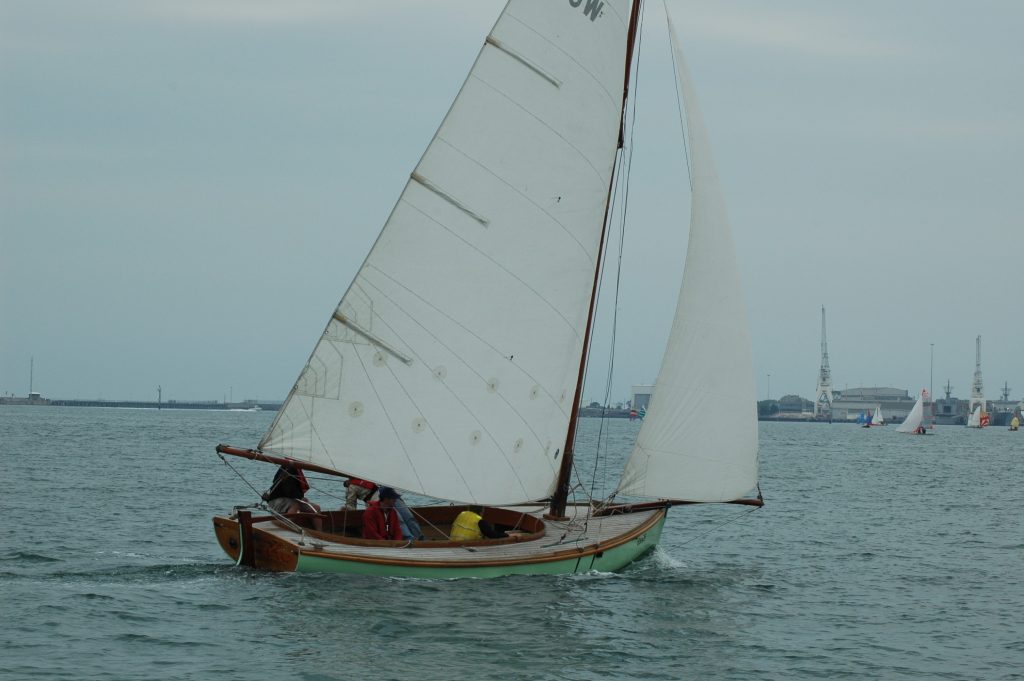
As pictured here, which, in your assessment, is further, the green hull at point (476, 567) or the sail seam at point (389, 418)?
the sail seam at point (389, 418)

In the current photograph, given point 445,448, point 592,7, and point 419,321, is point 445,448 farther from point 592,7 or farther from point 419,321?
point 592,7

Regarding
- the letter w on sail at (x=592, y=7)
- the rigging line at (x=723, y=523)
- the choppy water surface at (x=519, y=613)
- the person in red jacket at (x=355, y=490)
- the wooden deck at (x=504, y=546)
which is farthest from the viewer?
the rigging line at (x=723, y=523)

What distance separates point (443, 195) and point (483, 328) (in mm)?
2196

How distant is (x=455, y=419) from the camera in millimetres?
19625

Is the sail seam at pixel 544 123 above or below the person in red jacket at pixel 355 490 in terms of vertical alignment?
above

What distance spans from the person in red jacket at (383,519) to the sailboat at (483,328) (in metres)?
0.65

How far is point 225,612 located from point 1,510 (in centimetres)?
1696

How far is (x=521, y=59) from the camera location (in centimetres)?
1975

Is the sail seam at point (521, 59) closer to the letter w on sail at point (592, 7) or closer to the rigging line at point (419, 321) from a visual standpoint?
the letter w on sail at point (592, 7)

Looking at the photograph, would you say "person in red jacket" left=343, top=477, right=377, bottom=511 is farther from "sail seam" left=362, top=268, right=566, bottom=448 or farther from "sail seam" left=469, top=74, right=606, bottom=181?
A: "sail seam" left=469, top=74, right=606, bottom=181

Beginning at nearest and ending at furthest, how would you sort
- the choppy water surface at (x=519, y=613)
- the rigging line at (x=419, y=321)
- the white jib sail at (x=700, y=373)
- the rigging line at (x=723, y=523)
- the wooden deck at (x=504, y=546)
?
the choppy water surface at (x=519, y=613)
the wooden deck at (x=504, y=546)
the rigging line at (x=419, y=321)
the white jib sail at (x=700, y=373)
the rigging line at (x=723, y=523)

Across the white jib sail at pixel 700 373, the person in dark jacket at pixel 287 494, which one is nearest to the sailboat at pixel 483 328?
the person in dark jacket at pixel 287 494

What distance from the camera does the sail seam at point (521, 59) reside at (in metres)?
19.6

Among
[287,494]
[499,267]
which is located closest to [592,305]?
[499,267]
